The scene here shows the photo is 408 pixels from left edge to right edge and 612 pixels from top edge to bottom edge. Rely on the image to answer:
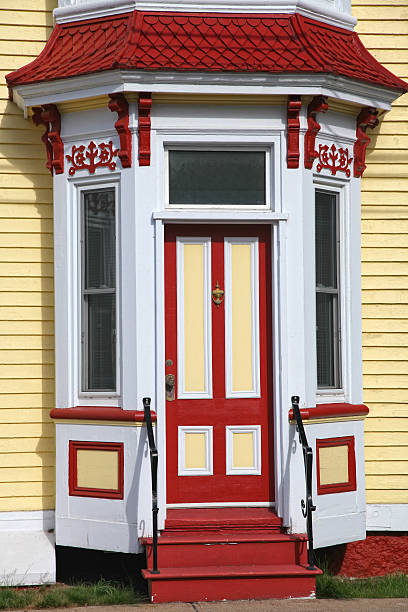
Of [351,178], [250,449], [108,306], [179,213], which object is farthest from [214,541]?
[351,178]

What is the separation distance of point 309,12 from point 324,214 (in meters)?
1.83

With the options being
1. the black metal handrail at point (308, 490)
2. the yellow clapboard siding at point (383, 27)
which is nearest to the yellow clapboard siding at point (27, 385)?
the black metal handrail at point (308, 490)

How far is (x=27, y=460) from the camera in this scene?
870 centimetres

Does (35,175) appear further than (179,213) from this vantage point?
Yes

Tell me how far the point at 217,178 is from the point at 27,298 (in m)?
2.09

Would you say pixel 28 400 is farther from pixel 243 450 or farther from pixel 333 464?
pixel 333 464

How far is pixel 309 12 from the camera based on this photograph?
8.60 m

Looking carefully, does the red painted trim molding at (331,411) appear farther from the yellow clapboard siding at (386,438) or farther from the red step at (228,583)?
the red step at (228,583)

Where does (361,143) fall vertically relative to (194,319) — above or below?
above

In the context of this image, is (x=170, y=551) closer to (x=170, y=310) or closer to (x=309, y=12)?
(x=170, y=310)

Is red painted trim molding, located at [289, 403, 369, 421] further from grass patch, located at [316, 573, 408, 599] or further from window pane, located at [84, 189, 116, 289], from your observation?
window pane, located at [84, 189, 116, 289]

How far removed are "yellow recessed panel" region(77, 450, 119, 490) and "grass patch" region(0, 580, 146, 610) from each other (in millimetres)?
850

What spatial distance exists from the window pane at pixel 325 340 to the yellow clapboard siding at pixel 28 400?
8.12 feet

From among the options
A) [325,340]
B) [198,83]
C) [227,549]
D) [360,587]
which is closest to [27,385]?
[227,549]
